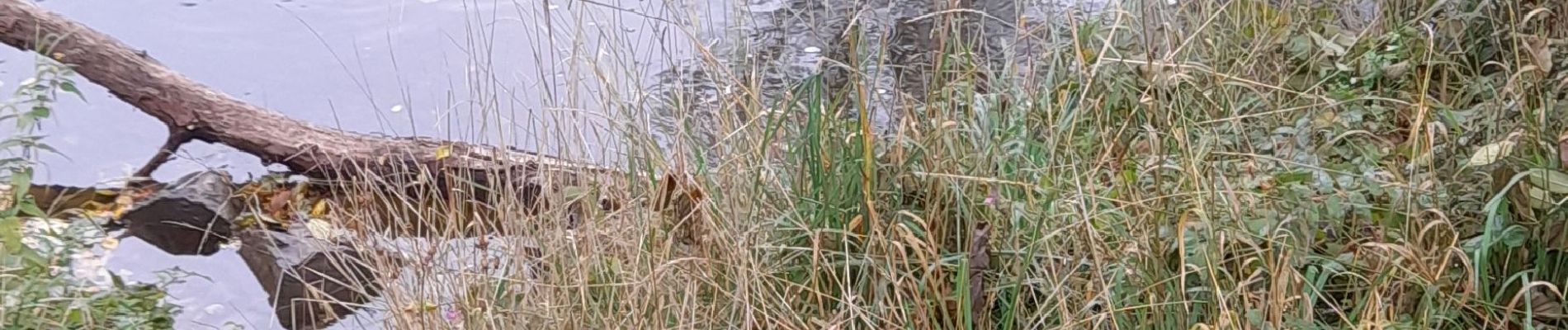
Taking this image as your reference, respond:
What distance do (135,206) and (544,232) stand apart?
1.73 m

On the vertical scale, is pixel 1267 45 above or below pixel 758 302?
above

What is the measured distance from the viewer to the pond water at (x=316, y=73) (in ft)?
9.23

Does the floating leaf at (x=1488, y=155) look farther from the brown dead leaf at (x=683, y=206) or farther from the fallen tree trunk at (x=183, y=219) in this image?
the fallen tree trunk at (x=183, y=219)

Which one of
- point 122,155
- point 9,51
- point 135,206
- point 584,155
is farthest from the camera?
point 9,51

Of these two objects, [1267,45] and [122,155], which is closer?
[1267,45]

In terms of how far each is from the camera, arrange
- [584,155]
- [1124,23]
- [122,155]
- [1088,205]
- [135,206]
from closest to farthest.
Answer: [1088,205] < [584,155] < [1124,23] < [135,206] < [122,155]

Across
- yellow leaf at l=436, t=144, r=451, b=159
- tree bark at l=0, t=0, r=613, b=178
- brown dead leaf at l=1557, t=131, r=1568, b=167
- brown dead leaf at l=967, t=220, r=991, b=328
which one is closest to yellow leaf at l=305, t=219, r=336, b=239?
tree bark at l=0, t=0, r=613, b=178

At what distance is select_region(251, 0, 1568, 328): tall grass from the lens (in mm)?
1880

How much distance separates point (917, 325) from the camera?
201cm

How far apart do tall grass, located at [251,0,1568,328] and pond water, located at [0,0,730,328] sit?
288 millimetres

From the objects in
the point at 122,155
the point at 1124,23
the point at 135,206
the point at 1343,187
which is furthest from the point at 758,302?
the point at 122,155

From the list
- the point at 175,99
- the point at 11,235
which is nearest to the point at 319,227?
the point at 175,99

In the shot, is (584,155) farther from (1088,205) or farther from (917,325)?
(1088,205)

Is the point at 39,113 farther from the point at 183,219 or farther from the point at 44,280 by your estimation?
the point at 183,219
